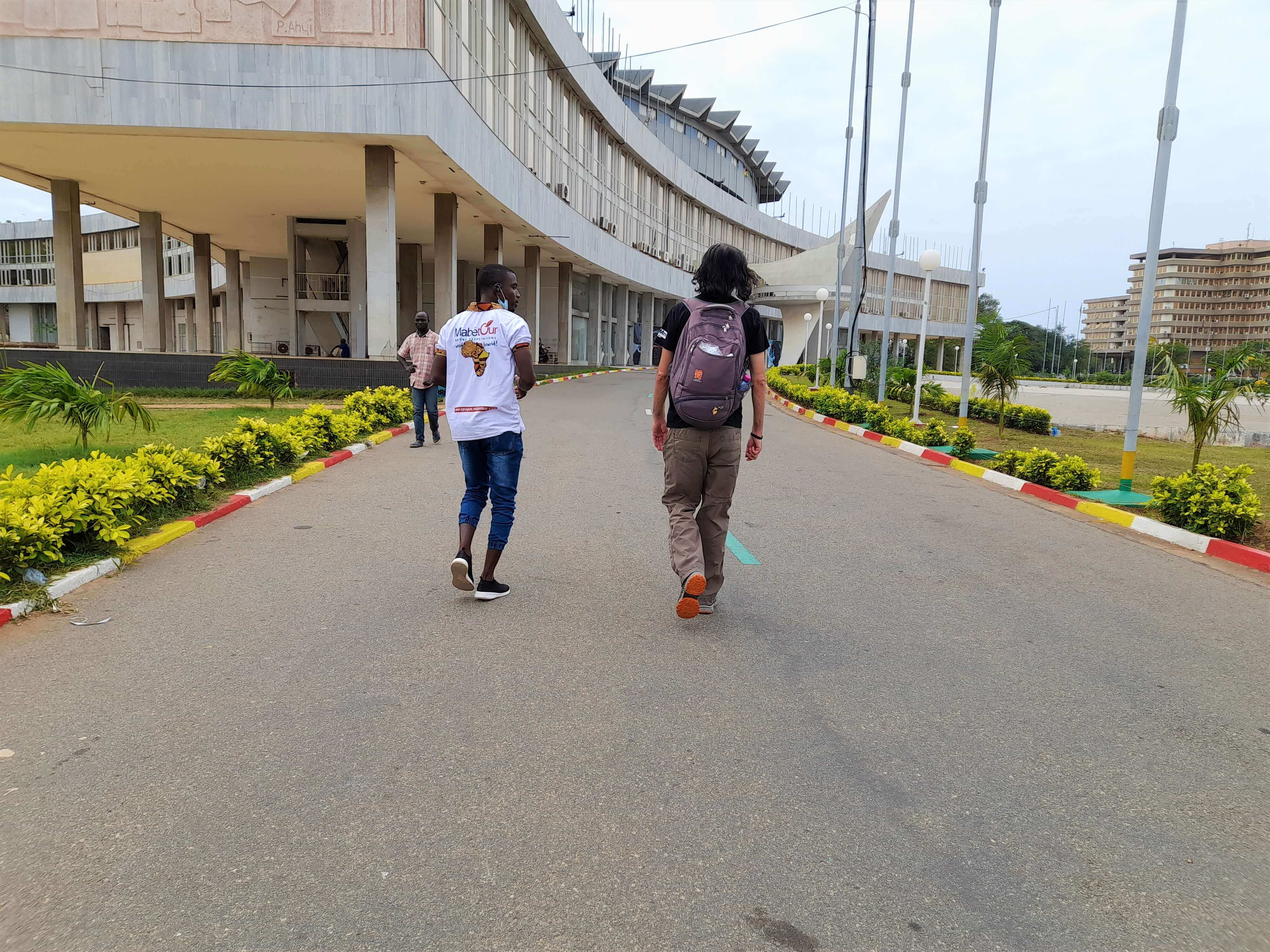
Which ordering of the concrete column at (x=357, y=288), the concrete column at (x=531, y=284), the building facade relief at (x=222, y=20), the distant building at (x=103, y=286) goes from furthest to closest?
1. the distant building at (x=103, y=286)
2. the concrete column at (x=531, y=284)
3. the concrete column at (x=357, y=288)
4. the building facade relief at (x=222, y=20)

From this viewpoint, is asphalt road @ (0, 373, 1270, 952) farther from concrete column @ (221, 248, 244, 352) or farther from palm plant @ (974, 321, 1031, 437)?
concrete column @ (221, 248, 244, 352)

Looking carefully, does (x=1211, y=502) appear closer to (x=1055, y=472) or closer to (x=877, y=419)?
(x=1055, y=472)

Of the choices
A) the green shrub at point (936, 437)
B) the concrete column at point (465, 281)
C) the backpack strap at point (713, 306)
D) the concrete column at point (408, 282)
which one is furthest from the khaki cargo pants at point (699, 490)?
the concrete column at point (465, 281)

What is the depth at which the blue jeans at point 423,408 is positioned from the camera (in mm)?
A: 12344

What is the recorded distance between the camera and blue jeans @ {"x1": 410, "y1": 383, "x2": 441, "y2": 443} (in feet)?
40.5

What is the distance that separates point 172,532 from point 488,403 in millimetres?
3349

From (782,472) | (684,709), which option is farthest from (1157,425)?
(684,709)

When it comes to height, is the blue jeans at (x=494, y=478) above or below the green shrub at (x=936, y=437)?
above

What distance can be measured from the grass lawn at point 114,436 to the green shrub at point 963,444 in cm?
1083

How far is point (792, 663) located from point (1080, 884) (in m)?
1.89

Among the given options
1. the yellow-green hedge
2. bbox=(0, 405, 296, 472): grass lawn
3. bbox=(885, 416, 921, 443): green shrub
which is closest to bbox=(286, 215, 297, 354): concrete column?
bbox=(0, 405, 296, 472): grass lawn

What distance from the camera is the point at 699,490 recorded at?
4.95 meters

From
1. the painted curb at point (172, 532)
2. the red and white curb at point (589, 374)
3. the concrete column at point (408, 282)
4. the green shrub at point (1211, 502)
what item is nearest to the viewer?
the painted curb at point (172, 532)

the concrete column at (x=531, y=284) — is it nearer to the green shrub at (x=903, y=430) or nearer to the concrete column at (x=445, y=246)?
the concrete column at (x=445, y=246)
